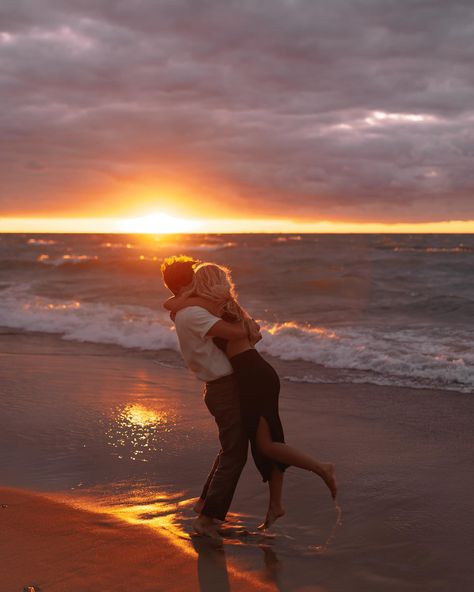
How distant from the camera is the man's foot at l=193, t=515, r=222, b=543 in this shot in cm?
403

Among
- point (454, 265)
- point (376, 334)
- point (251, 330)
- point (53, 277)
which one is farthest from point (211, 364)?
point (454, 265)

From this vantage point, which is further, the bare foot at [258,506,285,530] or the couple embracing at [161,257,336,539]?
the bare foot at [258,506,285,530]

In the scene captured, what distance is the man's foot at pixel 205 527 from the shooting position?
4.03 meters

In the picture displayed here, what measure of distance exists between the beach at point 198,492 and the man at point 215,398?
0.20 m

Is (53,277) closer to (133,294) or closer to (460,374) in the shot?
(133,294)

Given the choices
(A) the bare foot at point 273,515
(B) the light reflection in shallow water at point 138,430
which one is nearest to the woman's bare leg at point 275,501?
(A) the bare foot at point 273,515

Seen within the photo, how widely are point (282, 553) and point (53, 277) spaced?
29974mm

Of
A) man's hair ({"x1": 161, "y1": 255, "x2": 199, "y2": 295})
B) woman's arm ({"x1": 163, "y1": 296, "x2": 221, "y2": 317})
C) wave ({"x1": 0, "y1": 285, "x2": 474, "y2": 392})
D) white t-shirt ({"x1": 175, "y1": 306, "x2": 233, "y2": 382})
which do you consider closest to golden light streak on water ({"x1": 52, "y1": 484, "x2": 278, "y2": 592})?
white t-shirt ({"x1": 175, "y1": 306, "x2": 233, "y2": 382})

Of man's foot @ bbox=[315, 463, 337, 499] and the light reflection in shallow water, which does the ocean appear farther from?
man's foot @ bbox=[315, 463, 337, 499]

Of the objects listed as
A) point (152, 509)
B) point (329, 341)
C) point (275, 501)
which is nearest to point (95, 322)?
point (329, 341)

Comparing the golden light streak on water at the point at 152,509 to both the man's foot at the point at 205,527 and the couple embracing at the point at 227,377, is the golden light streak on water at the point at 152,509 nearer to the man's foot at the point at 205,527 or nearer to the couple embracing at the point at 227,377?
the man's foot at the point at 205,527

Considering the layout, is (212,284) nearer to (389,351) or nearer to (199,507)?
(199,507)

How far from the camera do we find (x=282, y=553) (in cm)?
390

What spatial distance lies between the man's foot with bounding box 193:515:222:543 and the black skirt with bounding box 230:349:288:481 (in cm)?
55
